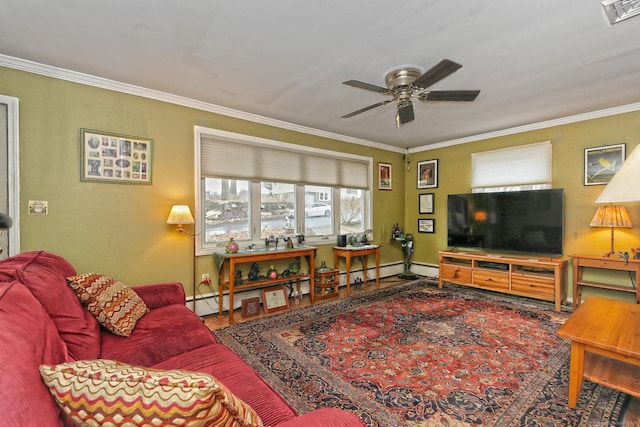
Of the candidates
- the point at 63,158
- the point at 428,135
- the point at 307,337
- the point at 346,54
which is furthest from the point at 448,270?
the point at 63,158

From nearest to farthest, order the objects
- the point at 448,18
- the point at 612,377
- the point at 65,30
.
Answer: the point at 612,377 < the point at 448,18 < the point at 65,30

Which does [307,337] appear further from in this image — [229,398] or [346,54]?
[346,54]

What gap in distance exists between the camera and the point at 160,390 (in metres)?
0.72

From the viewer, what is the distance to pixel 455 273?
4.61 m

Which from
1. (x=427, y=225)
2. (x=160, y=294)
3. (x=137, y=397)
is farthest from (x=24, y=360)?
(x=427, y=225)

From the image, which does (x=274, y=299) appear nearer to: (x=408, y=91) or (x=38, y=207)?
(x=38, y=207)

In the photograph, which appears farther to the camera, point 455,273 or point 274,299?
point 455,273

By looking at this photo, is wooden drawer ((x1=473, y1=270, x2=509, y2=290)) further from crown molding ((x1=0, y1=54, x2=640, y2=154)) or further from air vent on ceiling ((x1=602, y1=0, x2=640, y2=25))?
air vent on ceiling ((x1=602, y1=0, x2=640, y2=25))

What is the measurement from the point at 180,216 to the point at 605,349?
350cm

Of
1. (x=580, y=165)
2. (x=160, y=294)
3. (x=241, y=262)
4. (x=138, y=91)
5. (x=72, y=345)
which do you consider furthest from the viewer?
(x=580, y=165)

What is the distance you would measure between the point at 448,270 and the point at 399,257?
45.9 inches

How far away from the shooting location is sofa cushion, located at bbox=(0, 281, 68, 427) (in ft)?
2.08

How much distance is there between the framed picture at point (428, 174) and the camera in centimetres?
541

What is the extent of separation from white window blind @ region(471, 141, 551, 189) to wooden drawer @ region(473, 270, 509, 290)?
4.52 ft
